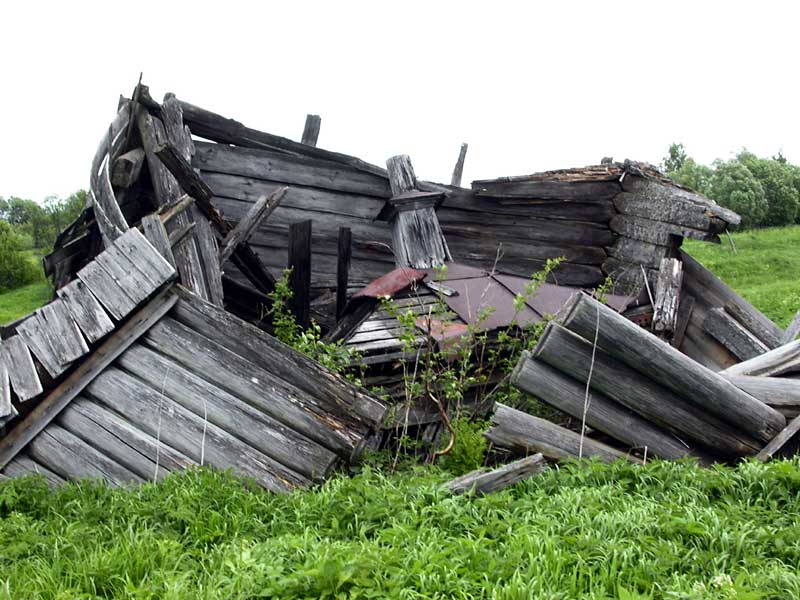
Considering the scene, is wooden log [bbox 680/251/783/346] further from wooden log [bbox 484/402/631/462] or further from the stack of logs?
wooden log [bbox 484/402/631/462]

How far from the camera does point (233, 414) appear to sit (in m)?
5.53

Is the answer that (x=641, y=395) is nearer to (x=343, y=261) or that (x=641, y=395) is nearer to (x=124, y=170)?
(x=343, y=261)

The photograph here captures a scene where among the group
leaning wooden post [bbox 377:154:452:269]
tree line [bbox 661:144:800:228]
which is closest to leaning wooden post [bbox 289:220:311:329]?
leaning wooden post [bbox 377:154:452:269]

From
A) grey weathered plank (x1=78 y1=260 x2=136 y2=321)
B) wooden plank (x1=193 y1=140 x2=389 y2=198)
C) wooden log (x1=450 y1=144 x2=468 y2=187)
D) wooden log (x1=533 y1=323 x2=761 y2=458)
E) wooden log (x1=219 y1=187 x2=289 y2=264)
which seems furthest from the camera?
wooden log (x1=450 y1=144 x2=468 y2=187)

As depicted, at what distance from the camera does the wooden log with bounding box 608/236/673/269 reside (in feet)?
31.3

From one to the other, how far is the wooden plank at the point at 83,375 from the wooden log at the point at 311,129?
546cm

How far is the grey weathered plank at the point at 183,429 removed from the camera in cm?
531

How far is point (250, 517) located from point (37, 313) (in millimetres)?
2716

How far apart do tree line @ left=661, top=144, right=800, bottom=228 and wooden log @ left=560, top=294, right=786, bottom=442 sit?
26.0m

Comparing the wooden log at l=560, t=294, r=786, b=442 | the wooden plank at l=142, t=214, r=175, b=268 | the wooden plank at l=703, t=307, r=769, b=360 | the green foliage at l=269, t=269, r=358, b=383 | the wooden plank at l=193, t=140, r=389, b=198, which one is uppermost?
the wooden plank at l=193, t=140, r=389, b=198

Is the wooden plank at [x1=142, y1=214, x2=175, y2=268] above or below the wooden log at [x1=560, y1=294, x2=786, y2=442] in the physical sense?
below

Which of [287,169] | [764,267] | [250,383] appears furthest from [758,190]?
[250,383]

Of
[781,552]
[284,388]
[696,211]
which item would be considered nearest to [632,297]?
Result: [696,211]

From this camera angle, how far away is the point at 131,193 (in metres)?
9.87
